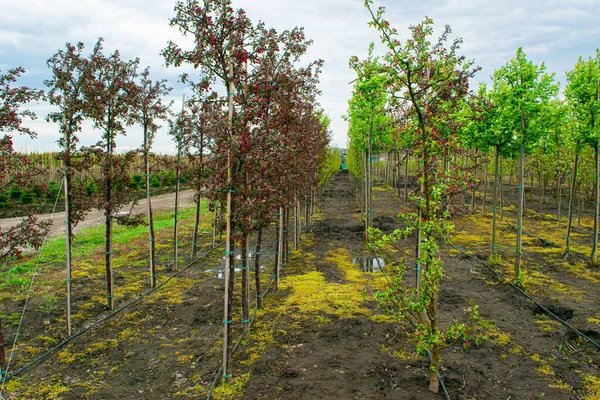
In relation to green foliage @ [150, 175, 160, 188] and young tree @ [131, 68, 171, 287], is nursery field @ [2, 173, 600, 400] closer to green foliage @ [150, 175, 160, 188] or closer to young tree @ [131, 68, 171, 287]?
young tree @ [131, 68, 171, 287]

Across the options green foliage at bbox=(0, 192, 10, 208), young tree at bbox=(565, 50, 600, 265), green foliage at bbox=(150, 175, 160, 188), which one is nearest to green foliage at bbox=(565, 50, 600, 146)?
young tree at bbox=(565, 50, 600, 265)

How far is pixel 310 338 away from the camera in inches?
293

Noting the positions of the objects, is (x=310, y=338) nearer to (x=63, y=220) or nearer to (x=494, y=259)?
(x=494, y=259)

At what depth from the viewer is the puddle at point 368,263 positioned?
1289 centimetres

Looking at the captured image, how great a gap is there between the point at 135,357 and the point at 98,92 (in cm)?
531

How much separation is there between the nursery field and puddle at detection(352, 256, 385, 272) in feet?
0.32

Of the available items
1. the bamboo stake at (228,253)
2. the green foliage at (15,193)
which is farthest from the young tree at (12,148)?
the green foliage at (15,193)

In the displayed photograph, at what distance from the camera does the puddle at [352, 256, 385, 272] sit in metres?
12.9

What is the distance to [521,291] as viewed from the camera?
9898 mm

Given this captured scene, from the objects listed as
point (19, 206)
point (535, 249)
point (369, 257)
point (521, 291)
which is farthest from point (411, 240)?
point (19, 206)

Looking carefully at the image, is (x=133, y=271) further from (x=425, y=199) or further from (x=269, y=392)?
(x=425, y=199)

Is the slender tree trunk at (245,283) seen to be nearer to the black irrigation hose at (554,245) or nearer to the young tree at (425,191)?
the young tree at (425,191)

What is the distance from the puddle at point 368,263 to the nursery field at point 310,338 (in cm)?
10

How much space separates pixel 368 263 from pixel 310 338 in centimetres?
660
